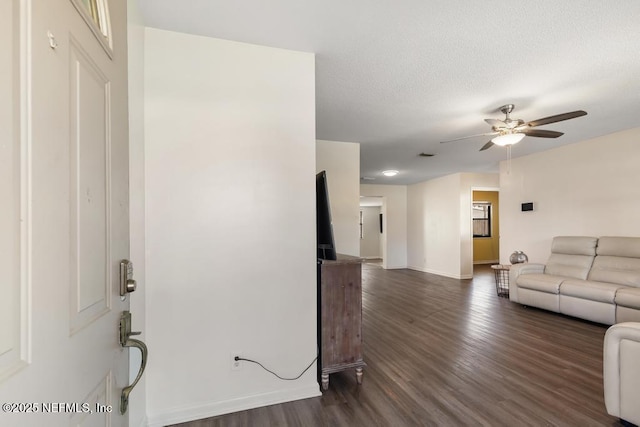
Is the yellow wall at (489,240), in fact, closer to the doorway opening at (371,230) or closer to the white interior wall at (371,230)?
the doorway opening at (371,230)

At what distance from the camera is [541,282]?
13.8 feet

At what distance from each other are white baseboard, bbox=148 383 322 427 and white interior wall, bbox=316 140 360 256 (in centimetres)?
254

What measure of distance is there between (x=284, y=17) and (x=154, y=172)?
1263 millimetres

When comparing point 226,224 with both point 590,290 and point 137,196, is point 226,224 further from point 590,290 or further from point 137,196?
point 590,290

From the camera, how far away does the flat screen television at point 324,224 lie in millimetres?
2303

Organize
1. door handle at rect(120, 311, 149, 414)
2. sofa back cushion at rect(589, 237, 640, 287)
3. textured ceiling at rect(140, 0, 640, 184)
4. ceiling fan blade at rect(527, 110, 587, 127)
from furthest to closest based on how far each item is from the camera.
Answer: sofa back cushion at rect(589, 237, 640, 287) < ceiling fan blade at rect(527, 110, 587, 127) < textured ceiling at rect(140, 0, 640, 184) < door handle at rect(120, 311, 149, 414)

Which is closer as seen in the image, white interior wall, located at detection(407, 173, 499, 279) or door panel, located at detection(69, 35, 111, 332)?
door panel, located at detection(69, 35, 111, 332)

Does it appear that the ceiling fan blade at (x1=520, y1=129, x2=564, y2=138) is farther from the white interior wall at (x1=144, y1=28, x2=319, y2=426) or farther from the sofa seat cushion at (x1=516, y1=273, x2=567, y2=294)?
the white interior wall at (x1=144, y1=28, x2=319, y2=426)

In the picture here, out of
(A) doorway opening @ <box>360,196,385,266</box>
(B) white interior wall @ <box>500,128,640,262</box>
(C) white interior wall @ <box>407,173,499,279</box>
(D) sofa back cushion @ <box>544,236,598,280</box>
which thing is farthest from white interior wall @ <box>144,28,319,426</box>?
(A) doorway opening @ <box>360,196,385,266</box>

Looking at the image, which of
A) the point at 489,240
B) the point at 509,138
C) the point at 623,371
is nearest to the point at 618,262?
the point at 509,138

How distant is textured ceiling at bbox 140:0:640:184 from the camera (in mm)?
1789

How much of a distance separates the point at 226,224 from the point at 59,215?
4.53 feet

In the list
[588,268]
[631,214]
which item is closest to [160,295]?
[588,268]

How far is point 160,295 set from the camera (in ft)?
6.13
